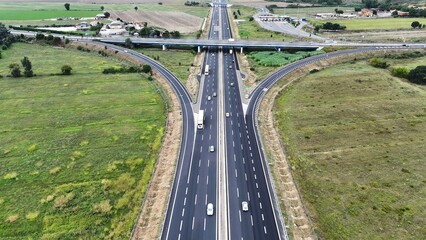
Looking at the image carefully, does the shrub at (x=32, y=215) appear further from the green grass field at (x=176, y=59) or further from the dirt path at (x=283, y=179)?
the green grass field at (x=176, y=59)

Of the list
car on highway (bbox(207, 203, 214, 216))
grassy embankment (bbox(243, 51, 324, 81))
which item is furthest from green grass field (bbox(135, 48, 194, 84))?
car on highway (bbox(207, 203, 214, 216))

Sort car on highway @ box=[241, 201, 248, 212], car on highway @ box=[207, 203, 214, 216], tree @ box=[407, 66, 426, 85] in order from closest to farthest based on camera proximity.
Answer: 1. car on highway @ box=[207, 203, 214, 216]
2. car on highway @ box=[241, 201, 248, 212]
3. tree @ box=[407, 66, 426, 85]

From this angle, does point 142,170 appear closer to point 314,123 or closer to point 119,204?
point 119,204

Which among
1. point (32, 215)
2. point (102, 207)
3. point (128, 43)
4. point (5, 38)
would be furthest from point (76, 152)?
point (5, 38)

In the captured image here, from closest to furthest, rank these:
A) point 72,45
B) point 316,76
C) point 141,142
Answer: point 141,142, point 316,76, point 72,45

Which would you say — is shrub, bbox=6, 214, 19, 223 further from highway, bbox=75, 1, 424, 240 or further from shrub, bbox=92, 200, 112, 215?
highway, bbox=75, 1, 424, 240

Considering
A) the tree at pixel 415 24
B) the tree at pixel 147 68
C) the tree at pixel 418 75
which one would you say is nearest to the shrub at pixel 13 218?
the tree at pixel 147 68

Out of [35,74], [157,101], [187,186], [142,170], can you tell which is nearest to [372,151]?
[187,186]
